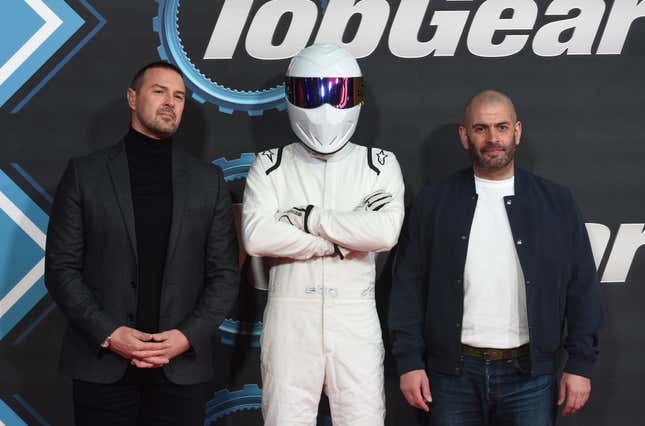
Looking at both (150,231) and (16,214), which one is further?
(16,214)

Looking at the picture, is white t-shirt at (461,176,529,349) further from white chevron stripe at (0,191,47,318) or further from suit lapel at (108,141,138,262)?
white chevron stripe at (0,191,47,318)

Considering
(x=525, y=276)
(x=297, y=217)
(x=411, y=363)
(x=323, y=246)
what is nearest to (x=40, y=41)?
(x=297, y=217)

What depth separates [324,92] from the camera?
2617 millimetres

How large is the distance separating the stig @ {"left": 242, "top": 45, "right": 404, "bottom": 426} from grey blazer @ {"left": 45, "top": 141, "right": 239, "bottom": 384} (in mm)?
183

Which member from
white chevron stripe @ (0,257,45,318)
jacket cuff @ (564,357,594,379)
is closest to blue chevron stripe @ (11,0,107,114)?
white chevron stripe @ (0,257,45,318)

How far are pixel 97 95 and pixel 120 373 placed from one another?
1.21 metres

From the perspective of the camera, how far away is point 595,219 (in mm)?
3178

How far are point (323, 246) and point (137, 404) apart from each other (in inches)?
29.2

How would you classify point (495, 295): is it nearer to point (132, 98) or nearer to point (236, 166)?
point (236, 166)

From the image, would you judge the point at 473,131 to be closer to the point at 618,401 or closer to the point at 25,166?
the point at 618,401

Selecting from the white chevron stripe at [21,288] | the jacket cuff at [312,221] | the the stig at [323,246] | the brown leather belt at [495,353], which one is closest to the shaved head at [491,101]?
the the stig at [323,246]

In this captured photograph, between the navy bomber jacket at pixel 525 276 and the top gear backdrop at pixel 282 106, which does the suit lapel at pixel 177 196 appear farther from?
the navy bomber jacket at pixel 525 276

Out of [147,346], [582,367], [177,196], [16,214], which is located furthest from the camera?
[16,214]

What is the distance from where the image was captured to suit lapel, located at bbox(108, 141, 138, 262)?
7.87ft
